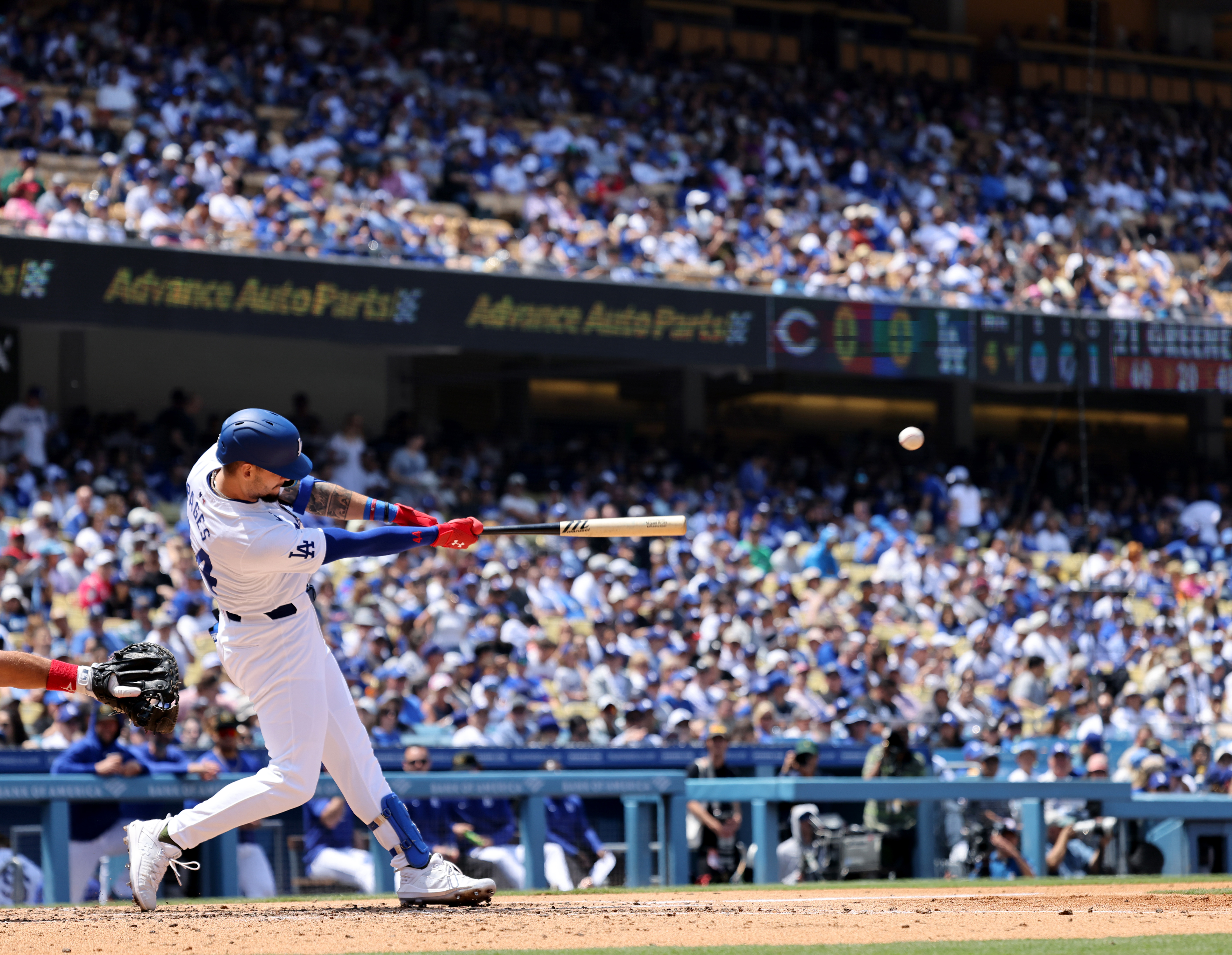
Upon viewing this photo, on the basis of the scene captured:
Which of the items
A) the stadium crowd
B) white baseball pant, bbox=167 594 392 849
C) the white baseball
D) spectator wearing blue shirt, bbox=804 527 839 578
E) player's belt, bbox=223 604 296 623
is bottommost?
white baseball pant, bbox=167 594 392 849

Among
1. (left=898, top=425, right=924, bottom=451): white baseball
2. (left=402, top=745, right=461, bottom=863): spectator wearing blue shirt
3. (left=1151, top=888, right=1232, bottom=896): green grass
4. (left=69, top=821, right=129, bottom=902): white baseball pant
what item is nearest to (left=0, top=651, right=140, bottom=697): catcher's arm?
(left=69, top=821, right=129, bottom=902): white baseball pant

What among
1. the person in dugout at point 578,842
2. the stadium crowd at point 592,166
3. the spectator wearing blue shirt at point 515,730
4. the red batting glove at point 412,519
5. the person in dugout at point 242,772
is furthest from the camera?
the stadium crowd at point 592,166

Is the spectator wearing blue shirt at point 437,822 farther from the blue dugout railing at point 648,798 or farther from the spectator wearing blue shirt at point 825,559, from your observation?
the spectator wearing blue shirt at point 825,559

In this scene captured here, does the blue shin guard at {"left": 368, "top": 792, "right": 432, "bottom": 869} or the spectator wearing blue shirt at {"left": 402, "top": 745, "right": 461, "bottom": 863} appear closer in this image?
the blue shin guard at {"left": 368, "top": 792, "right": 432, "bottom": 869}

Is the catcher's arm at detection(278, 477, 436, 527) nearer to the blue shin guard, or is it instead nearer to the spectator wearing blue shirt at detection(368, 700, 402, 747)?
the blue shin guard

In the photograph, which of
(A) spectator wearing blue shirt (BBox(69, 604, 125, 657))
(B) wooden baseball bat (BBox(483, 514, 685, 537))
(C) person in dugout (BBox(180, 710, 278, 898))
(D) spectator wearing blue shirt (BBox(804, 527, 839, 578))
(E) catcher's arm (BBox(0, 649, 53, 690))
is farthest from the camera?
(D) spectator wearing blue shirt (BBox(804, 527, 839, 578))

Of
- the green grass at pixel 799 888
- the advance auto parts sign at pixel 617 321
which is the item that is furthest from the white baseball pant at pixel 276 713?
the advance auto parts sign at pixel 617 321

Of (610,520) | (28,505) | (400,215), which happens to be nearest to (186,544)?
(28,505)

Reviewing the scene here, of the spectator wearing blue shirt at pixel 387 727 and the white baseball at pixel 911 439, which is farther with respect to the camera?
the spectator wearing blue shirt at pixel 387 727
